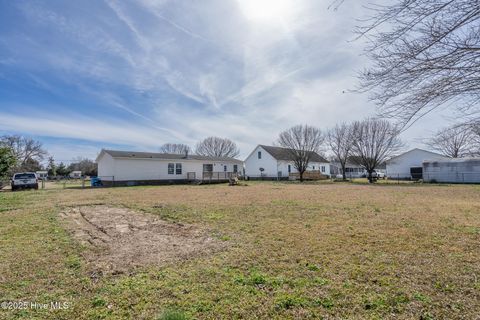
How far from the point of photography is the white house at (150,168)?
25.0 m

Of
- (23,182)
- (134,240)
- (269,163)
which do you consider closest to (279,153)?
(269,163)

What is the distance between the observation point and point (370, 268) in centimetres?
380

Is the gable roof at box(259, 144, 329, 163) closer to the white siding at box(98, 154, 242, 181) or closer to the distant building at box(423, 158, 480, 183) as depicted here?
the white siding at box(98, 154, 242, 181)

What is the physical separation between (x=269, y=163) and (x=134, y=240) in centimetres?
3422

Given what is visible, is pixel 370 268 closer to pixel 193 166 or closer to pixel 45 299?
pixel 45 299

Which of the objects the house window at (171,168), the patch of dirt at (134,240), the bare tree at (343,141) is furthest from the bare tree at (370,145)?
the patch of dirt at (134,240)

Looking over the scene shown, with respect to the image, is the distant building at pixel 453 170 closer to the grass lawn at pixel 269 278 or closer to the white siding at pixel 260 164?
the white siding at pixel 260 164

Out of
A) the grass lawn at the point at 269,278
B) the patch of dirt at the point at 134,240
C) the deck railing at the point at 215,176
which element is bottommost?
the grass lawn at the point at 269,278

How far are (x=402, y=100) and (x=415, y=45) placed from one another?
0.69 metres

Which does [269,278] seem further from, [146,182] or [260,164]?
[260,164]

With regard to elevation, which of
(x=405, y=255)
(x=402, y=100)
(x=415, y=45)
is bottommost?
(x=405, y=255)

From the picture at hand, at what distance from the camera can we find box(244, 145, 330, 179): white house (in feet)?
126

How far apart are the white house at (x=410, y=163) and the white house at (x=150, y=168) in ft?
90.6

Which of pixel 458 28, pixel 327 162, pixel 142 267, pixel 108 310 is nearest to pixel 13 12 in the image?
pixel 142 267
